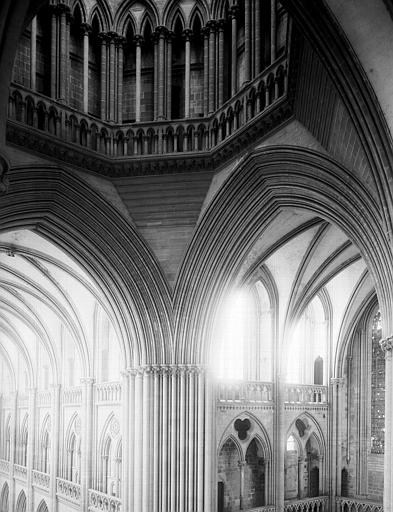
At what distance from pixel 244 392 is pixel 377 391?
4673 millimetres

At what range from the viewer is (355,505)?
18.1 meters

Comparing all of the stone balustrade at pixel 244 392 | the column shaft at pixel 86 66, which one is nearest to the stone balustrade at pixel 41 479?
the stone balustrade at pixel 244 392

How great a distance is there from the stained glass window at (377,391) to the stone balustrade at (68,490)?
9.35 m

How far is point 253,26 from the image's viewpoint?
1288 centimetres

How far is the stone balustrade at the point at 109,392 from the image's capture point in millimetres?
18359

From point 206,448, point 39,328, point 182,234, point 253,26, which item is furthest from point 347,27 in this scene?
point 39,328

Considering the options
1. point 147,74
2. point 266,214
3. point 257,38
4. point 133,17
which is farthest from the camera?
point 147,74

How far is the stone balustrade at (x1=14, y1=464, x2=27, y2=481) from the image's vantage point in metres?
25.1

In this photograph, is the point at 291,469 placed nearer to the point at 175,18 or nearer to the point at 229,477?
the point at 229,477

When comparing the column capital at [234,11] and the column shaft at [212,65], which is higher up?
the column capital at [234,11]

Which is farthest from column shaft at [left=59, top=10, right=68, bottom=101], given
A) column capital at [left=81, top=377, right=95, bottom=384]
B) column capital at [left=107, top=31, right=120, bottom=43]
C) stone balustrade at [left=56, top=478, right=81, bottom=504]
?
stone balustrade at [left=56, top=478, right=81, bottom=504]

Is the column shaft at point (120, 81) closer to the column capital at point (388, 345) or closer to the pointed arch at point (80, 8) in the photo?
the pointed arch at point (80, 8)

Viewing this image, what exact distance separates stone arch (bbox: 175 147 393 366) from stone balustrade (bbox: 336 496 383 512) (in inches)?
297

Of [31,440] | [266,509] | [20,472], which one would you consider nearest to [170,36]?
[266,509]
